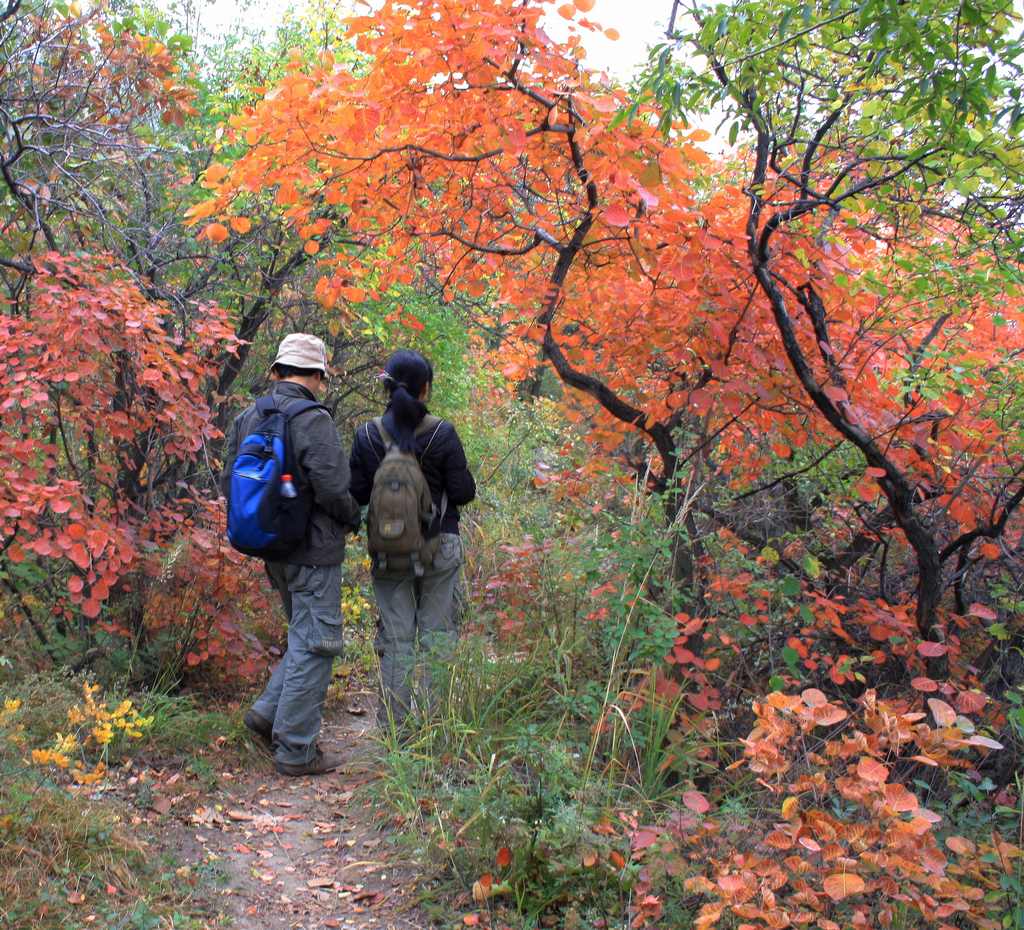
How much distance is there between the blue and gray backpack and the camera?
418 centimetres

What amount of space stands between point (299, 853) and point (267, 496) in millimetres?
1487

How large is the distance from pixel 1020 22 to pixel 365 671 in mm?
4801

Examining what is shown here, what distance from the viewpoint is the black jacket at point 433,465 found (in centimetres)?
457

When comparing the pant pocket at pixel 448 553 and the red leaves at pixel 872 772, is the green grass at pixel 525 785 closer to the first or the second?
the pant pocket at pixel 448 553

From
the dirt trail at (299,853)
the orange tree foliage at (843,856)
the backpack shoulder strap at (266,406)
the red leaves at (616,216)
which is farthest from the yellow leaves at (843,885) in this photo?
the backpack shoulder strap at (266,406)

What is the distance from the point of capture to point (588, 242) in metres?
4.20

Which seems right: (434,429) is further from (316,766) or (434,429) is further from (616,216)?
(316,766)

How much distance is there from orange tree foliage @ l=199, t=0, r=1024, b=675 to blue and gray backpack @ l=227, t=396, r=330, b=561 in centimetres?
72

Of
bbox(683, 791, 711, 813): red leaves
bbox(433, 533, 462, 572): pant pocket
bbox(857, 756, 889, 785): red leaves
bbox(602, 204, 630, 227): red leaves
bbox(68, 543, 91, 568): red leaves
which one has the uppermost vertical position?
bbox(602, 204, 630, 227): red leaves

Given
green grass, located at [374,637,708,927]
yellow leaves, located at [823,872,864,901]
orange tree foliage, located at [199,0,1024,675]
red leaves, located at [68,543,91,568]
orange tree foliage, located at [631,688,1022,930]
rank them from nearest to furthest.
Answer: yellow leaves, located at [823,872,864,901]
orange tree foliage, located at [631,688,1022,930]
green grass, located at [374,637,708,927]
orange tree foliage, located at [199,0,1024,675]
red leaves, located at [68,543,91,568]

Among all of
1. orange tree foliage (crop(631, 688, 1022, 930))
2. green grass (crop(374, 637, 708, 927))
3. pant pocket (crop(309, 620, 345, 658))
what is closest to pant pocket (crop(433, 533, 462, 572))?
green grass (crop(374, 637, 708, 927))

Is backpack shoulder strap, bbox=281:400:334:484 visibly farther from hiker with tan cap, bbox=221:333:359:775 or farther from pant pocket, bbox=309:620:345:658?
pant pocket, bbox=309:620:345:658

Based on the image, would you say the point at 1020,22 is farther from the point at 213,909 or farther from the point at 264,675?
the point at 264,675

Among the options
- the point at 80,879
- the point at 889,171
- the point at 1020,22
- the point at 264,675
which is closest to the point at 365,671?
the point at 264,675
